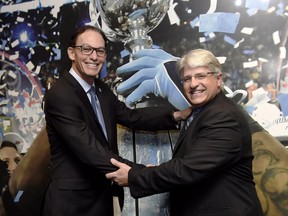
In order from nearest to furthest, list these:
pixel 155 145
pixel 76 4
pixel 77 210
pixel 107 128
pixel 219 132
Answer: pixel 219 132 < pixel 77 210 < pixel 107 128 < pixel 155 145 < pixel 76 4

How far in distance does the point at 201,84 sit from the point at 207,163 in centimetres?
30

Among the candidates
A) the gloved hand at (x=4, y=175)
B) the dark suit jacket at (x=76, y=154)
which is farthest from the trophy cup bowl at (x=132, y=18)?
the gloved hand at (x=4, y=175)

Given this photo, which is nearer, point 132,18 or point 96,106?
point 96,106

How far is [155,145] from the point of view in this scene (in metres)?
1.83

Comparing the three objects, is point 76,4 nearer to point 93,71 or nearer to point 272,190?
point 93,71

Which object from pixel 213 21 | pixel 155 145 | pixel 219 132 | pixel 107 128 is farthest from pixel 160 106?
pixel 219 132

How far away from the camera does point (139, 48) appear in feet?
6.11

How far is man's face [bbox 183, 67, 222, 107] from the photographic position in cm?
137

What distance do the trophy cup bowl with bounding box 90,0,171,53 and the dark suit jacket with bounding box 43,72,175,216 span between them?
422 millimetres

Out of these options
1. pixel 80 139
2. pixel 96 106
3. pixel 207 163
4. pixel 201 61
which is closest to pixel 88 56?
pixel 96 106

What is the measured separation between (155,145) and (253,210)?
635 mm

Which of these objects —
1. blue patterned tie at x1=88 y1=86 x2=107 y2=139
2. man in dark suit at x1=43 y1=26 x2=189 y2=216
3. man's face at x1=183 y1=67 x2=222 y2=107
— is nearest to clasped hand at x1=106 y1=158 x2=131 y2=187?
man in dark suit at x1=43 y1=26 x2=189 y2=216

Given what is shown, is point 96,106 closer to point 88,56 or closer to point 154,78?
point 88,56

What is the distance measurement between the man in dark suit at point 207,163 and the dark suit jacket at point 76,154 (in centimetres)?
20
